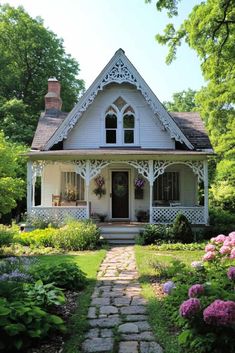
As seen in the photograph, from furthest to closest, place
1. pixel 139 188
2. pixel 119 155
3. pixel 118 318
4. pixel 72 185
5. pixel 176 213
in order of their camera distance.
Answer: pixel 72 185
pixel 139 188
pixel 176 213
pixel 119 155
pixel 118 318

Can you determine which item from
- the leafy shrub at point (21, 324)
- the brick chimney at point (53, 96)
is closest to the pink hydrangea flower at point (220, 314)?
the leafy shrub at point (21, 324)

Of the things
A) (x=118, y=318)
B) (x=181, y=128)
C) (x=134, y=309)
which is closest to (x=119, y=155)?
(x=181, y=128)

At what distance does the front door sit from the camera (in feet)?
62.3

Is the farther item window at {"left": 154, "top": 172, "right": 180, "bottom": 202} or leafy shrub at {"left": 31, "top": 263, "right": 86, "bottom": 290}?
window at {"left": 154, "top": 172, "right": 180, "bottom": 202}

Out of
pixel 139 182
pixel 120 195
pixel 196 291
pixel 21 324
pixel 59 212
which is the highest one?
pixel 139 182

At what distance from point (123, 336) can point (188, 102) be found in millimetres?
56650

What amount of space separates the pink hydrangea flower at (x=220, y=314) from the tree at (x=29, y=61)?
35543 mm

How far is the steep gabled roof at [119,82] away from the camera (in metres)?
18.3

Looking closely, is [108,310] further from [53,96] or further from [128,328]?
[53,96]

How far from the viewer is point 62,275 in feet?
25.3

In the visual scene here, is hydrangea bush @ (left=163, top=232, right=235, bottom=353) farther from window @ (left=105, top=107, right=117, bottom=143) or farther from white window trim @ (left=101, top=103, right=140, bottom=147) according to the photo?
window @ (left=105, top=107, right=117, bottom=143)

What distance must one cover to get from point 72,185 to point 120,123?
3856 millimetres

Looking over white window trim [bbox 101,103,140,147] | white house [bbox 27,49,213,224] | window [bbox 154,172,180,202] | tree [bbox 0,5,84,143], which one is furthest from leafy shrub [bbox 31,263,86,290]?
tree [bbox 0,5,84,143]

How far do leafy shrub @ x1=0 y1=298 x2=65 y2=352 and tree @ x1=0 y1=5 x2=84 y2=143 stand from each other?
3454cm
